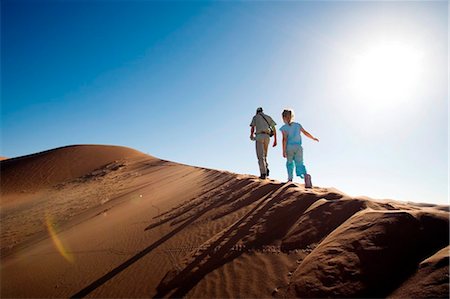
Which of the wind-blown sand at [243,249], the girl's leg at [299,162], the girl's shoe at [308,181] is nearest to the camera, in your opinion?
the wind-blown sand at [243,249]

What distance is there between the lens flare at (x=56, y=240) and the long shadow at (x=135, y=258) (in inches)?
72.2

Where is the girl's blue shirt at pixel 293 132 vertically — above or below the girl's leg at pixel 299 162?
above

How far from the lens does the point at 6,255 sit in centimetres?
879

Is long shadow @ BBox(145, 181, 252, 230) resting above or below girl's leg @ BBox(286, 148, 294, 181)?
below

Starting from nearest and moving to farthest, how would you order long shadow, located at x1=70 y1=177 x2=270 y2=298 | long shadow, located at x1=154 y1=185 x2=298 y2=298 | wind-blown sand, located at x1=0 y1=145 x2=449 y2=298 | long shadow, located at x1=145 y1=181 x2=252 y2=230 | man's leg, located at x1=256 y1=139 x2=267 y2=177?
wind-blown sand, located at x1=0 y1=145 x2=449 y2=298, long shadow, located at x1=154 y1=185 x2=298 y2=298, long shadow, located at x1=70 y1=177 x2=270 y2=298, long shadow, located at x1=145 y1=181 x2=252 y2=230, man's leg, located at x1=256 y1=139 x2=267 y2=177

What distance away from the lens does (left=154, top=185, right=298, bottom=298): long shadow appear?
13.2 ft

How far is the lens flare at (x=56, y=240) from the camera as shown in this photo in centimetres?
676

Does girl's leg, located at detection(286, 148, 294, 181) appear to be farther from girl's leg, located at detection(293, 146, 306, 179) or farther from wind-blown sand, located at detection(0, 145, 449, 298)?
wind-blown sand, located at detection(0, 145, 449, 298)

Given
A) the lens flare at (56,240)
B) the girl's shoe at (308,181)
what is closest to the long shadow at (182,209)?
the lens flare at (56,240)

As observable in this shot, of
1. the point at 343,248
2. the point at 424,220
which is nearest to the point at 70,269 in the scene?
the point at 343,248

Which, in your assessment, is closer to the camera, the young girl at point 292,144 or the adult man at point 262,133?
the young girl at point 292,144

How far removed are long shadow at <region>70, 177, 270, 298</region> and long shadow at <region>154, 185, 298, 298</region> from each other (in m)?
1.34

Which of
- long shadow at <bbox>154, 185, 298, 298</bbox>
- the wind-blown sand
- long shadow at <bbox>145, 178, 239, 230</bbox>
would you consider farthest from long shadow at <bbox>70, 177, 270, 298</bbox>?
long shadow at <bbox>154, 185, 298, 298</bbox>

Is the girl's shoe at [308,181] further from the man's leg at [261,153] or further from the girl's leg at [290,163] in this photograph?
the man's leg at [261,153]
